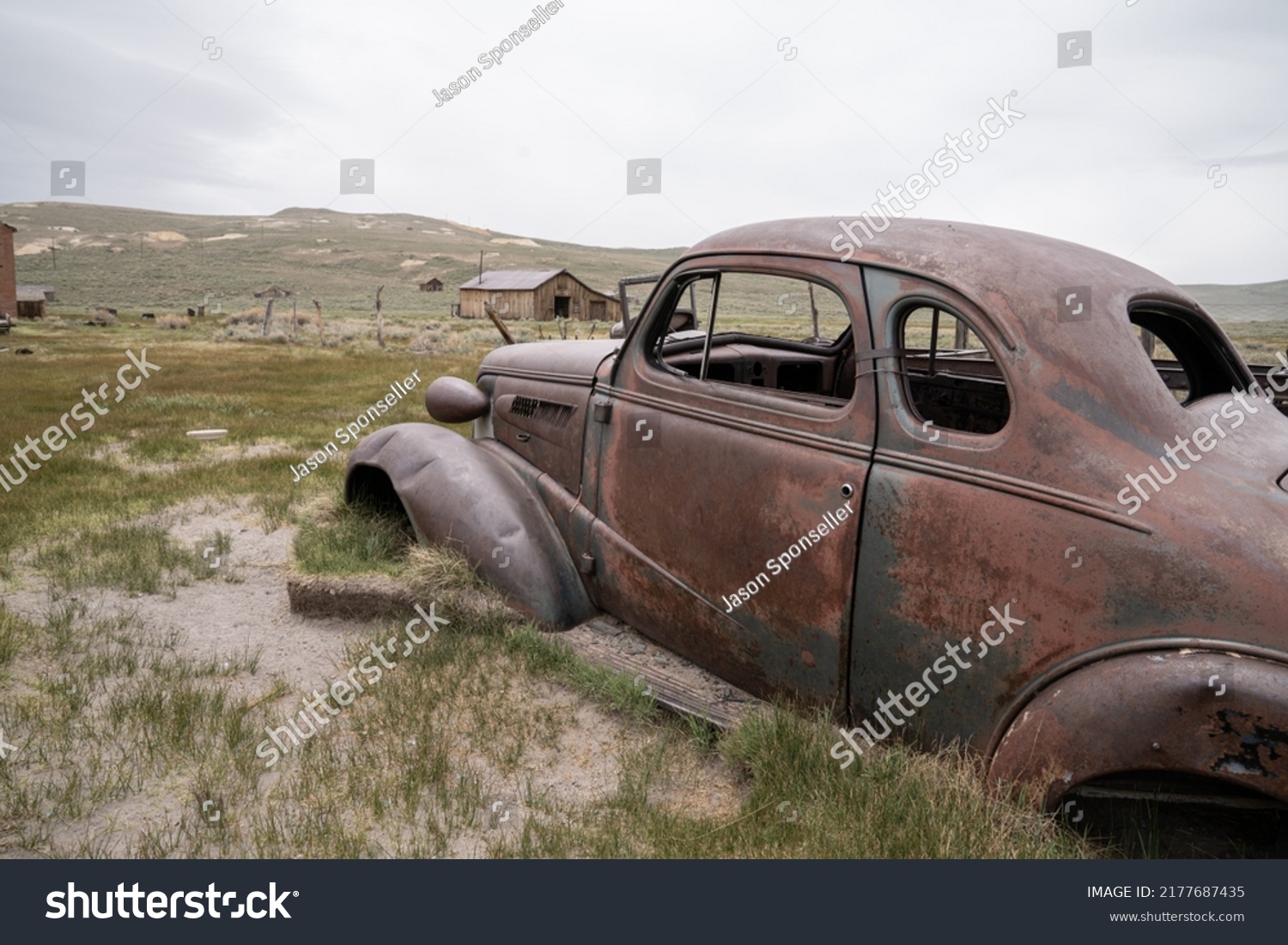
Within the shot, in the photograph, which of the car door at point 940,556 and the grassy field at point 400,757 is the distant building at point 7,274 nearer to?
the grassy field at point 400,757

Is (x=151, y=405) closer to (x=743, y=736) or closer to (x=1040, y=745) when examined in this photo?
(x=743, y=736)

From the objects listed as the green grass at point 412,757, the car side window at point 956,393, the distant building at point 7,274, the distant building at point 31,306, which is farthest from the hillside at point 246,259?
the car side window at point 956,393

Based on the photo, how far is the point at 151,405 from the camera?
44.5 feet

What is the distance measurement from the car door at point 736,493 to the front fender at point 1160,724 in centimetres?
70

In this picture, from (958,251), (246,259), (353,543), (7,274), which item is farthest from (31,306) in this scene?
(958,251)

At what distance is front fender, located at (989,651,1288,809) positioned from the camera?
204 centimetres

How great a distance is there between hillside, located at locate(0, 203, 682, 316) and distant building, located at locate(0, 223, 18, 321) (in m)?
8.48

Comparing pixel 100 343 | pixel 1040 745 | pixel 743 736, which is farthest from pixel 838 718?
pixel 100 343

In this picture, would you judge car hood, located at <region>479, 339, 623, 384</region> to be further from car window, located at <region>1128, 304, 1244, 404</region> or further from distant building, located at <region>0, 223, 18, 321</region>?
distant building, located at <region>0, 223, 18, 321</region>

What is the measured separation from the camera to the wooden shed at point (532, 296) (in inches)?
2217

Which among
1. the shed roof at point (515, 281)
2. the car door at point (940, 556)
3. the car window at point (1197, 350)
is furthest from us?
the shed roof at point (515, 281)

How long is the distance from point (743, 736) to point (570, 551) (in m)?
1.50

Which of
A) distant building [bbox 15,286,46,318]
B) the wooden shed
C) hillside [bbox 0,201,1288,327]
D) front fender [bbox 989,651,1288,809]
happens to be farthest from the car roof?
the wooden shed
